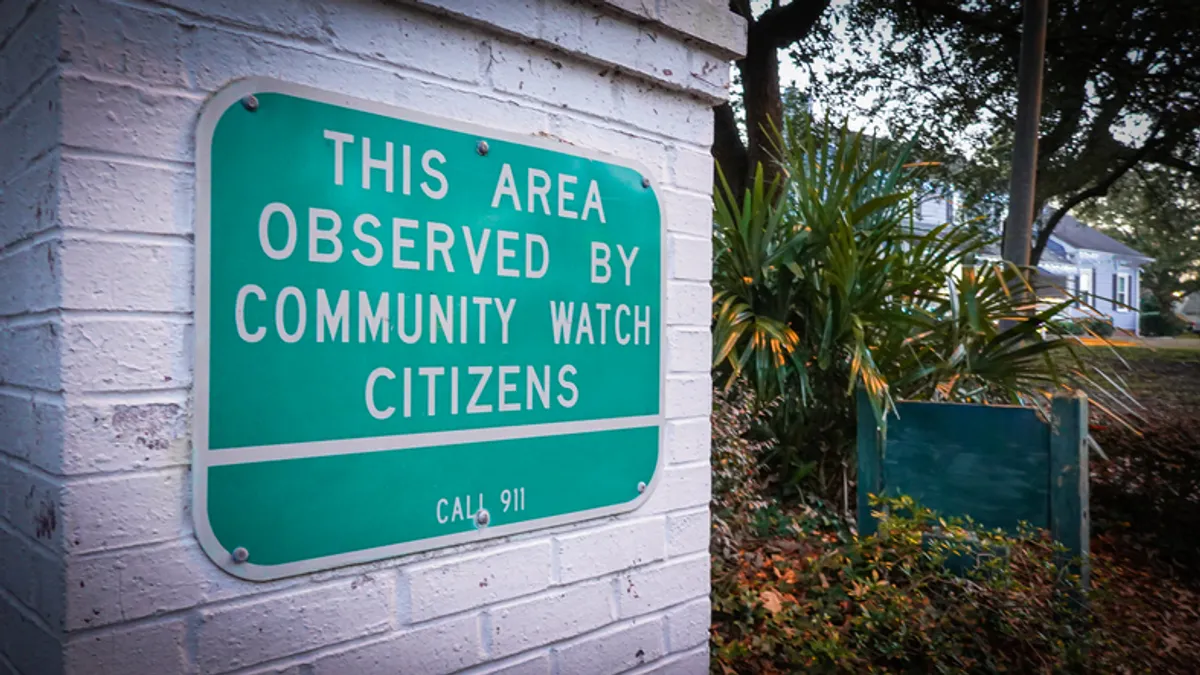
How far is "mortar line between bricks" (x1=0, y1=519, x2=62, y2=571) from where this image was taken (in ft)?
3.36

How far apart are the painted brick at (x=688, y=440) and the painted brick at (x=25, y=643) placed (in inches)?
42.7

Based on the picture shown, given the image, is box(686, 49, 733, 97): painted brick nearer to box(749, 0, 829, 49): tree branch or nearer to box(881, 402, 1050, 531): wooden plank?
box(881, 402, 1050, 531): wooden plank

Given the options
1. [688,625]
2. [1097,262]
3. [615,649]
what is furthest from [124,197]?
[1097,262]

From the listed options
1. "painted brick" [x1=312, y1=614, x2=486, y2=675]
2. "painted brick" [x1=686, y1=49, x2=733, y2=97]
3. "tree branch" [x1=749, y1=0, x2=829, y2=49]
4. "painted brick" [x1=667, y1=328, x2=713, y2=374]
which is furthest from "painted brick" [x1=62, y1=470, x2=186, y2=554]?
"tree branch" [x1=749, y1=0, x2=829, y2=49]

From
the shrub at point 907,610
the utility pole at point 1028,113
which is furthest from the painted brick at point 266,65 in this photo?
the utility pole at point 1028,113

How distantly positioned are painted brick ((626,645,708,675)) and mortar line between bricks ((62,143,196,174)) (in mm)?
1238

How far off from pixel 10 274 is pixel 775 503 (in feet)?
10.3

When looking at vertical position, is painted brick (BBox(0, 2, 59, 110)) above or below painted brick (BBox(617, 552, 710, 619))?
above

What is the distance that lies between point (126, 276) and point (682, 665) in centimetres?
133

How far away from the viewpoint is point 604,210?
5.02ft

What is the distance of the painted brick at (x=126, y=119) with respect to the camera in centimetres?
100

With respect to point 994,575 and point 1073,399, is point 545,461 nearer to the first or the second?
point 994,575

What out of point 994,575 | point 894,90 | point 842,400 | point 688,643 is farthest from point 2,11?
point 894,90

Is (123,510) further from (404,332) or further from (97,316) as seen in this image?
(404,332)
